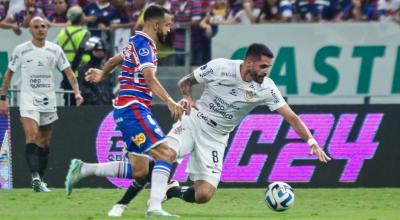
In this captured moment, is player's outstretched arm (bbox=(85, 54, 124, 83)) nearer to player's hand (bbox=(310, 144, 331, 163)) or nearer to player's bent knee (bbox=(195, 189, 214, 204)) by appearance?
player's bent knee (bbox=(195, 189, 214, 204))

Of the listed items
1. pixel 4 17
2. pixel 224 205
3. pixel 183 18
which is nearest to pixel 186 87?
A: pixel 224 205

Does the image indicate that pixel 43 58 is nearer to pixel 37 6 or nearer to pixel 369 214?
pixel 37 6

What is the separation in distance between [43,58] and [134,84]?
4945 mm

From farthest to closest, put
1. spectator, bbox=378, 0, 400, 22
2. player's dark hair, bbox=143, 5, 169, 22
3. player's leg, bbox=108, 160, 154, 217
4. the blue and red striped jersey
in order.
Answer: spectator, bbox=378, 0, 400, 22 → player's dark hair, bbox=143, 5, 169, 22 → player's leg, bbox=108, 160, 154, 217 → the blue and red striped jersey

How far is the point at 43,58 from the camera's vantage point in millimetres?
17812

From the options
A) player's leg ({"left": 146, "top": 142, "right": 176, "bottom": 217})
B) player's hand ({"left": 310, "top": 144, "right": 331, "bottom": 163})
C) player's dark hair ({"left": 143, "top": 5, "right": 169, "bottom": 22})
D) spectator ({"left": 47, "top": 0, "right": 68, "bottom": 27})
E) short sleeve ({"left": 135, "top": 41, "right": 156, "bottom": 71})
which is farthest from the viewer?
spectator ({"left": 47, "top": 0, "right": 68, "bottom": 27})

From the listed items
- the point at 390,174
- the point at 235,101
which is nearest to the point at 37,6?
the point at 390,174

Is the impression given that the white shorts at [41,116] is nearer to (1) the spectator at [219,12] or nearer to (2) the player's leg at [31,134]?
(2) the player's leg at [31,134]

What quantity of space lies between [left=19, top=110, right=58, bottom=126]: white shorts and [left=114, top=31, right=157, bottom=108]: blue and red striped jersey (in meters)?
4.74

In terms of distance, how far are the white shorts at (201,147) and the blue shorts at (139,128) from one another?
2.30 feet

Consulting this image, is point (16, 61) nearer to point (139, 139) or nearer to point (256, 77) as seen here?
point (139, 139)

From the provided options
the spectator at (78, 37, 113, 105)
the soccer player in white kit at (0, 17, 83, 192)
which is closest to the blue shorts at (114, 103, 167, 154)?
the soccer player in white kit at (0, 17, 83, 192)

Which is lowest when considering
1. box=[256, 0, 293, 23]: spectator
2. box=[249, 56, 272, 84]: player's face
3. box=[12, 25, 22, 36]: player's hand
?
box=[12, 25, 22, 36]: player's hand

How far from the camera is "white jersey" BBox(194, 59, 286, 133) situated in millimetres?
13578
